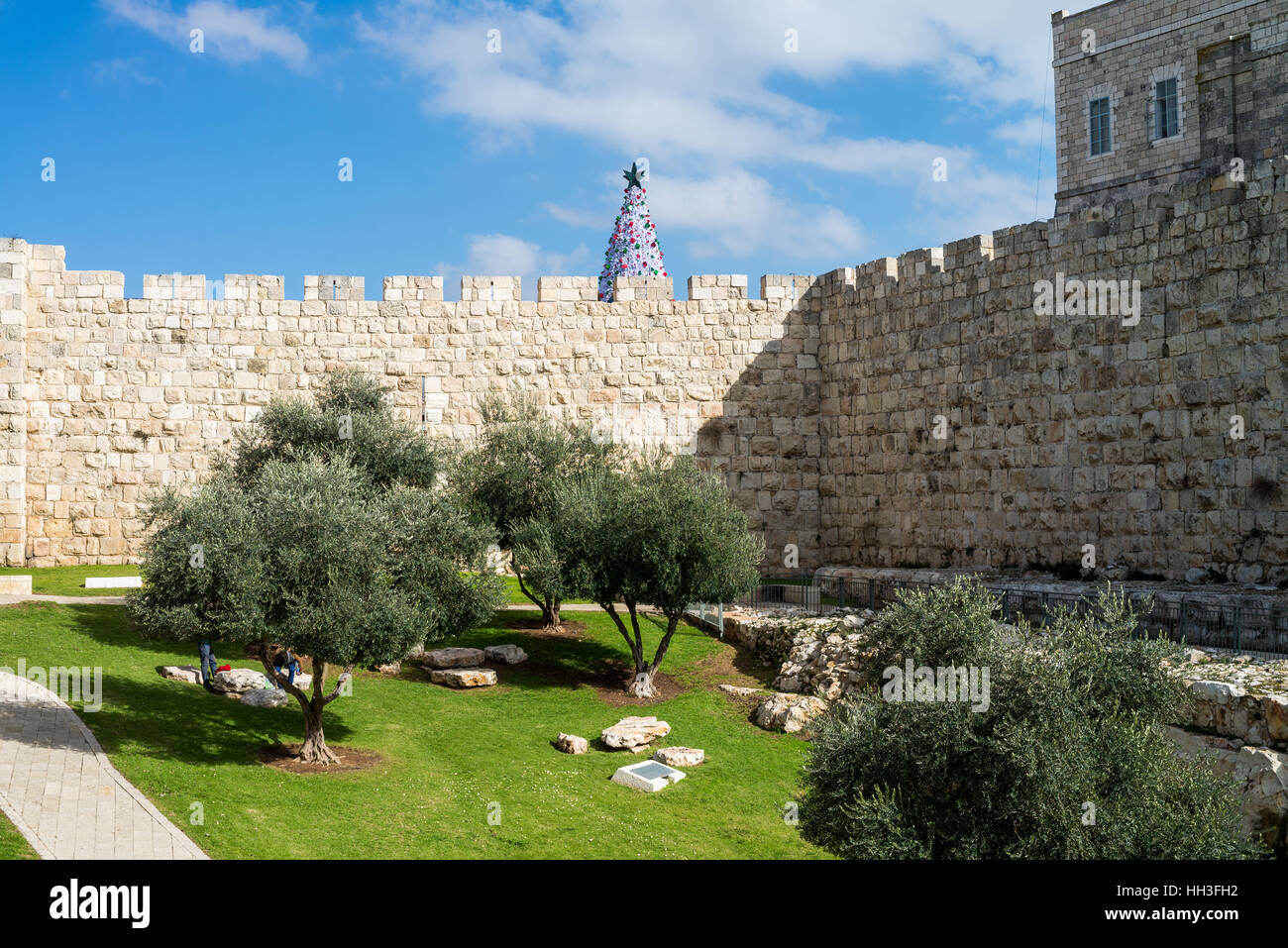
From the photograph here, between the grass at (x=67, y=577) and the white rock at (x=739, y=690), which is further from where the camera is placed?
the grass at (x=67, y=577)

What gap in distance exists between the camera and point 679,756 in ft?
38.4

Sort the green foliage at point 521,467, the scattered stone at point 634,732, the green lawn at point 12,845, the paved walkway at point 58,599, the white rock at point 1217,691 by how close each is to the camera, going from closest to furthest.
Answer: the green lawn at point 12,845, the white rock at point 1217,691, the scattered stone at point 634,732, the paved walkway at point 58,599, the green foliage at point 521,467

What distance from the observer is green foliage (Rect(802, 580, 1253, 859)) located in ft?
24.2

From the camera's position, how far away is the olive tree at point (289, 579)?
10.6 m

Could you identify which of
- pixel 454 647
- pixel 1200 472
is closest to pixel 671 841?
pixel 454 647

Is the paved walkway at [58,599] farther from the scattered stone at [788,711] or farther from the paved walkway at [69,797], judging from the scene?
Result: the scattered stone at [788,711]

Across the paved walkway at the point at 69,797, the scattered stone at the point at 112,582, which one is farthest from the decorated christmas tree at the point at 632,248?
the paved walkway at the point at 69,797

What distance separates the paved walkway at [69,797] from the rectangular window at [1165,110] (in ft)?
71.1

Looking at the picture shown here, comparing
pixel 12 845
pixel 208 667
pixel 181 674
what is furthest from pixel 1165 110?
pixel 12 845

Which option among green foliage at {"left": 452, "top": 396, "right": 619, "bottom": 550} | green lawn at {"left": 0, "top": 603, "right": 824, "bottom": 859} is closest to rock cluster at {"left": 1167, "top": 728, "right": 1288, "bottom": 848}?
green lawn at {"left": 0, "top": 603, "right": 824, "bottom": 859}

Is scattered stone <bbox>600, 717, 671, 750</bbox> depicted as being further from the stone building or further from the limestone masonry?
the stone building

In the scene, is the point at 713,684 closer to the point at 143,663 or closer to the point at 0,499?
the point at 143,663

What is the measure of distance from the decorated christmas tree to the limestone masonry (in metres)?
5.65

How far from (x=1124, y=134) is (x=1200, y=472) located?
11413 millimetres
